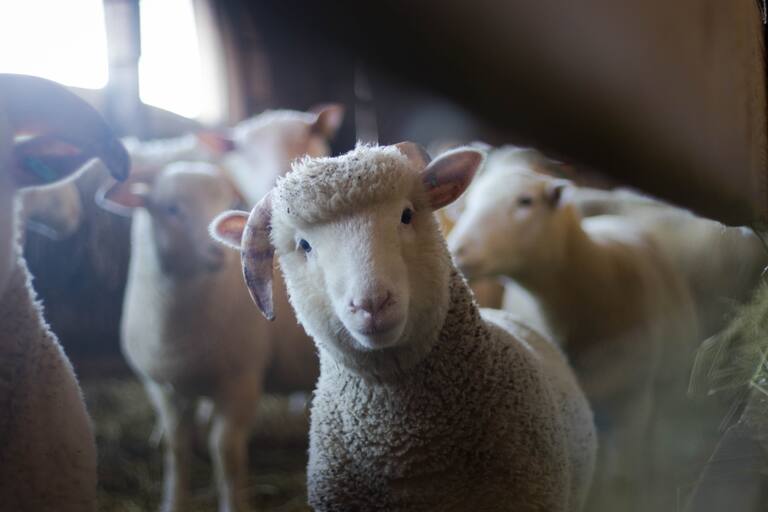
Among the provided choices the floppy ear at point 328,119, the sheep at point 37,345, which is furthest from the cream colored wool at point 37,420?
the floppy ear at point 328,119

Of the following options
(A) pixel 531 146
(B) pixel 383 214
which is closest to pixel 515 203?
(A) pixel 531 146

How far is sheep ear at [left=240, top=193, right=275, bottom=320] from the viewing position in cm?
107

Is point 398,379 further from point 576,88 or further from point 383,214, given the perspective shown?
point 576,88

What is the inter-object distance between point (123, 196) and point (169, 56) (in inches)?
10.1

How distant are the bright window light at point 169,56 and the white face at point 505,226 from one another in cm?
55

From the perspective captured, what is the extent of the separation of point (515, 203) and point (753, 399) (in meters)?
0.67

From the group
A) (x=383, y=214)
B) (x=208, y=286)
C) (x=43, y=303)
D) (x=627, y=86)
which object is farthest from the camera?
(x=627, y=86)

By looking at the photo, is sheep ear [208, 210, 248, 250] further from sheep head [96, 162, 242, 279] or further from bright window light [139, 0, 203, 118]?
bright window light [139, 0, 203, 118]

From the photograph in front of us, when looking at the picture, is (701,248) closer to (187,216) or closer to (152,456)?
(187,216)

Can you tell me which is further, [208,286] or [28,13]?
[208,286]

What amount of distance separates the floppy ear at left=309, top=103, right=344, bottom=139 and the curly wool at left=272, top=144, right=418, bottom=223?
18 cm

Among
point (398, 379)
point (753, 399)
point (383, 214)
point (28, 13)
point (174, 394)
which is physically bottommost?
point (753, 399)

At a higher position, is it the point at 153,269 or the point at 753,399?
the point at 153,269

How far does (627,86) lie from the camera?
138 cm
